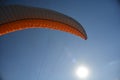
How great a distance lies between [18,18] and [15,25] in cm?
32

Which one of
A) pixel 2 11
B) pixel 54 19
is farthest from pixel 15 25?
pixel 54 19

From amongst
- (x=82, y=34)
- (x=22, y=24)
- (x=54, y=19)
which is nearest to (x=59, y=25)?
(x=54, y=19)

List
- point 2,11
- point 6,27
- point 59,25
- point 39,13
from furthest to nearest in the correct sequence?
point 59,25, point 39,13, point 6,27, point 2,11

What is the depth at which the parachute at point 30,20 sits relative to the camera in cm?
888

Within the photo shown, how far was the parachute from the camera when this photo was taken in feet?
29.1

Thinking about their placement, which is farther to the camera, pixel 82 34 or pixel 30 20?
pixel 82 34

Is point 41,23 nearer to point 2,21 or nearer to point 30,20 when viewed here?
point 30,20

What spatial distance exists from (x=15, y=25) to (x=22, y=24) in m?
0.32

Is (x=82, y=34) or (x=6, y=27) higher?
(x=82, y=34)

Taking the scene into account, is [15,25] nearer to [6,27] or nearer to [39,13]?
[6,27]

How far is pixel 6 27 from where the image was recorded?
914 cm

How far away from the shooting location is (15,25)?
9.45 m

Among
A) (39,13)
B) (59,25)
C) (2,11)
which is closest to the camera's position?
(2,11)

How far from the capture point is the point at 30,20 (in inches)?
383
